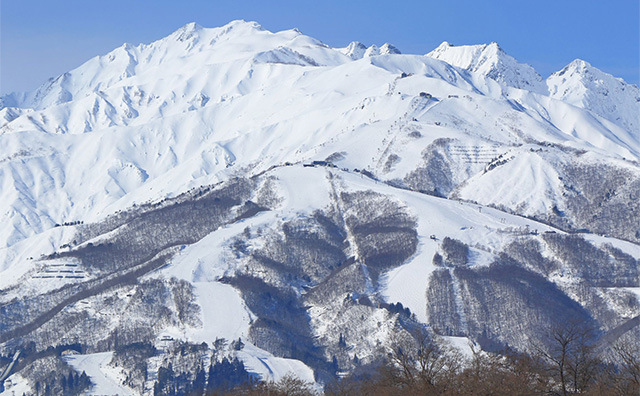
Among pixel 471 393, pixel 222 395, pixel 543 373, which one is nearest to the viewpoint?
pixel 471 393

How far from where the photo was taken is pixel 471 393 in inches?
3716

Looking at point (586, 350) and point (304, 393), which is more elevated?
point (304, 393)

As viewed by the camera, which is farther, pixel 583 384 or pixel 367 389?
pixel 367 389

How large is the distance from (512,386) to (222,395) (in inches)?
1685

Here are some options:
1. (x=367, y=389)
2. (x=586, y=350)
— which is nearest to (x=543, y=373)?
(x=586, y=350)

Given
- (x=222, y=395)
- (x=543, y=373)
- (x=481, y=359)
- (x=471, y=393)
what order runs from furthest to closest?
(x=222, y=395) < (x=481, y=359) < (x=543, y=373) < (x=471, y=393)

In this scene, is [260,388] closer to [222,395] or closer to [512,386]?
[222,395]

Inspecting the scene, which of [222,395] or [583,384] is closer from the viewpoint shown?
[583,384]

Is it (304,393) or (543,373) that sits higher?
(304,393)

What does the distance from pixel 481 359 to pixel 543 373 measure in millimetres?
13715

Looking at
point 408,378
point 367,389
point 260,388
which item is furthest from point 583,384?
point 260,388

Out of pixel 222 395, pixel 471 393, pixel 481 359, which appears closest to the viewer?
pixel 471 393

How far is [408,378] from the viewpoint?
107 metres

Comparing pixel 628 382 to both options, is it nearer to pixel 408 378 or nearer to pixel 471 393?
pixel 471 393
